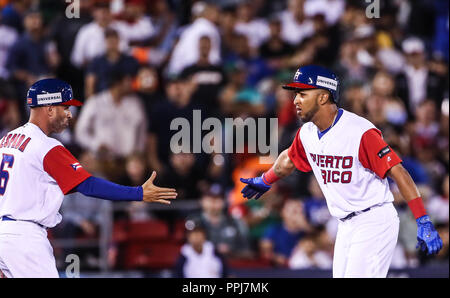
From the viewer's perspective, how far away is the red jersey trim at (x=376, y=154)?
6.25 metres

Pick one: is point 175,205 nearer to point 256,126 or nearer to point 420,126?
point 256,126

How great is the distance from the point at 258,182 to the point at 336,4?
7.29 m

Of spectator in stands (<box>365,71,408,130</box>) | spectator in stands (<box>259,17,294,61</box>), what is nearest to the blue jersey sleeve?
spectator in stands (<box>365,71,408,130</box>)

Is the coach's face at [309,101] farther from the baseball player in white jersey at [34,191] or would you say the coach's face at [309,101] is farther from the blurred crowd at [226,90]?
the blurred crowd at [226,90]

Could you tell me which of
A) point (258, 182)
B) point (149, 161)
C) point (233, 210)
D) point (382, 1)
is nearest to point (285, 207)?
point (233, 210)

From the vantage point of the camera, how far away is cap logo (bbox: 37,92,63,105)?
6.39 m

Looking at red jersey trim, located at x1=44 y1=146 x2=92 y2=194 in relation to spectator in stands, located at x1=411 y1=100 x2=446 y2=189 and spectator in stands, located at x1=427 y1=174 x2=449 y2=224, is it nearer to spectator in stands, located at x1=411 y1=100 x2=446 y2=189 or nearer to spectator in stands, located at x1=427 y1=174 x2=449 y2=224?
spectator in stands, located at x1=427 y1=174 x2=449 y2=224

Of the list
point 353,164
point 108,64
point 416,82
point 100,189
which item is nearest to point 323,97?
point 353,164

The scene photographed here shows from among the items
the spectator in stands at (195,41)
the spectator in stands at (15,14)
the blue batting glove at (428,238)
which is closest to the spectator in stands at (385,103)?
the spectator in stands at (195,41)

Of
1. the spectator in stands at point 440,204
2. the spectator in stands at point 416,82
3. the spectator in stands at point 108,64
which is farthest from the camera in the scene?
the spectator in stands at point 416,82

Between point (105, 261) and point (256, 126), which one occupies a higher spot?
point (256, 126)

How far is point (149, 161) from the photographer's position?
11820 mm

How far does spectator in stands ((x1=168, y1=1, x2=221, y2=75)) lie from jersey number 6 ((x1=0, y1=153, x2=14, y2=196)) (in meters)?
6.81

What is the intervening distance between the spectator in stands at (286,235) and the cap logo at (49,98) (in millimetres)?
4950
